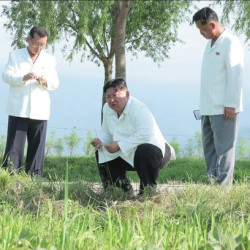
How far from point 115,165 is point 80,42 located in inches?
285

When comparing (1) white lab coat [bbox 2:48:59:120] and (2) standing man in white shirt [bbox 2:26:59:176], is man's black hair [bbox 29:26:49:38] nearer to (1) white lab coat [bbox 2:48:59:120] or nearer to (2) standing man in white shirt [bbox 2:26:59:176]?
(2) standing man in white shirt [bbox 2:26:59:176]

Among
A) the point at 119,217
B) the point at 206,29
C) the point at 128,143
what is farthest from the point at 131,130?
the point at 119,217

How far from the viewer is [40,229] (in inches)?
97.5

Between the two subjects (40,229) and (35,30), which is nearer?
(40,229)

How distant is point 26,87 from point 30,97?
0.37 ft

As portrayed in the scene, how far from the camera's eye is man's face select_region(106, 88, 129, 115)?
4113mm

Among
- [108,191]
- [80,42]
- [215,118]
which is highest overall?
[80,42]

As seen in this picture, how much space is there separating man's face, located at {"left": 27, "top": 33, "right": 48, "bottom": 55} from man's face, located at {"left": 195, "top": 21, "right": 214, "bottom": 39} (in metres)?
1.64

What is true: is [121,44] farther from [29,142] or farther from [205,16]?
[205,16]

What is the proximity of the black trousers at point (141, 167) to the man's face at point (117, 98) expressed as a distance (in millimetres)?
391

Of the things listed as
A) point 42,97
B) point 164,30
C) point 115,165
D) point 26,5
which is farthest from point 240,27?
point 115,165

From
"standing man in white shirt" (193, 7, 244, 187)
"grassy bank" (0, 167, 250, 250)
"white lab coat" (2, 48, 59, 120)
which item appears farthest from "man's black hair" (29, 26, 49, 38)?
"standing man in white shirt" (193, 7, 244, 187)

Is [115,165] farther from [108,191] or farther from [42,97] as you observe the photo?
[42,97]

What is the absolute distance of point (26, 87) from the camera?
5.24 metres
